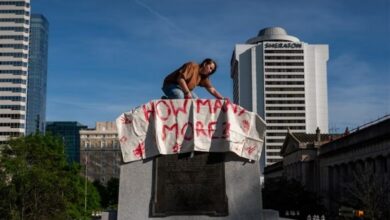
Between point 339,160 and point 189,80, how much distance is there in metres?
55.5

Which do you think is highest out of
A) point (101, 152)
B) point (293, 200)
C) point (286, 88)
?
point (286, 88)

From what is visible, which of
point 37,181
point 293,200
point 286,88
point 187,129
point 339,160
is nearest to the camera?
point 187,129

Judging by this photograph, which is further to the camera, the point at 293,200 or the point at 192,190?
the point at 293,200

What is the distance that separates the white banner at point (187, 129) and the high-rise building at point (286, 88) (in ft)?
532

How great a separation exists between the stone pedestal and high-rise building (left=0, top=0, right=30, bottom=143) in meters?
138

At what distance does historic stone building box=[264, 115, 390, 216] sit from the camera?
4988 cm

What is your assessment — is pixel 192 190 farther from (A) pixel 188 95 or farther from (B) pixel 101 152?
(B) pixel 101 152

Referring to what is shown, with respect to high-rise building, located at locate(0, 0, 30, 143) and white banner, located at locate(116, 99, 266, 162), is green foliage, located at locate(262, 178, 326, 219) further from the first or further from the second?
high-rise building, located at locate(0, 0, 30, 143)

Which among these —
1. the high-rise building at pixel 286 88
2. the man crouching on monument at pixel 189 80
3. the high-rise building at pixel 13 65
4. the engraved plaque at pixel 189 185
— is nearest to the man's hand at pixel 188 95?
the man crouching on monument at pixel 189 80

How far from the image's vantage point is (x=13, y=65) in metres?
149

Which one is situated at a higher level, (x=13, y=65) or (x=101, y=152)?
(x=13, y=65)

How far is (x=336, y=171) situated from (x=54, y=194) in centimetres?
3997

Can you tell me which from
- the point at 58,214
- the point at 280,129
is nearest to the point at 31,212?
the point at 58,214

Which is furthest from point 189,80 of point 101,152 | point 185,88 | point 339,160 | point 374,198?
point 101,152
